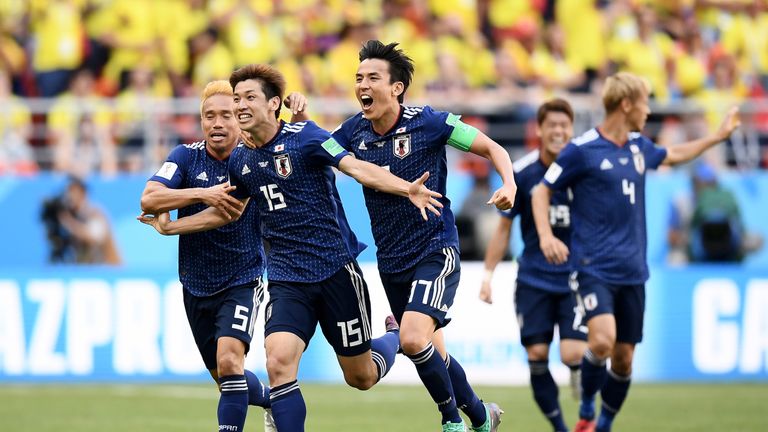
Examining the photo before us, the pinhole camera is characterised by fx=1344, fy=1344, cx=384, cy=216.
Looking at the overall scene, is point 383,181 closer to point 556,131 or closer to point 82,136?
point 556,131

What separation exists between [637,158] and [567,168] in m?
0.54

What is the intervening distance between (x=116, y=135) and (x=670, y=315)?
712 cm

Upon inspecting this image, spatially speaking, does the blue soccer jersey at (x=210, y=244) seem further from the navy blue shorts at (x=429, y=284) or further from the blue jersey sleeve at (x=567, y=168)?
the blue jersey sleeve at (x=567, y=168)

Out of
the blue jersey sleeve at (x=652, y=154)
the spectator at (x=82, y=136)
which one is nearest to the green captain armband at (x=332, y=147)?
the blue jersey sleeve at (x=652, y=154)

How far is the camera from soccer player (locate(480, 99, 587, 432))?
Result: 1077 centimetres

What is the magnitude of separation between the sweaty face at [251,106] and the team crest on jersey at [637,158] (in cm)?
313

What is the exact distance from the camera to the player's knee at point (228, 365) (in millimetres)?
8398

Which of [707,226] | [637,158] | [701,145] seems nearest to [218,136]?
[637,158]

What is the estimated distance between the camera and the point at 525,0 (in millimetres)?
19547

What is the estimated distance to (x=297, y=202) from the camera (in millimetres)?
8266

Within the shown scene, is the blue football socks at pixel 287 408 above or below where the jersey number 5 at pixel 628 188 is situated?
below

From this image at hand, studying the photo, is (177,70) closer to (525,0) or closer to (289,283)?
(525,0)

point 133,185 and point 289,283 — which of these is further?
point 133,185

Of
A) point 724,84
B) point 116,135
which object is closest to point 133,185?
point 116,135
